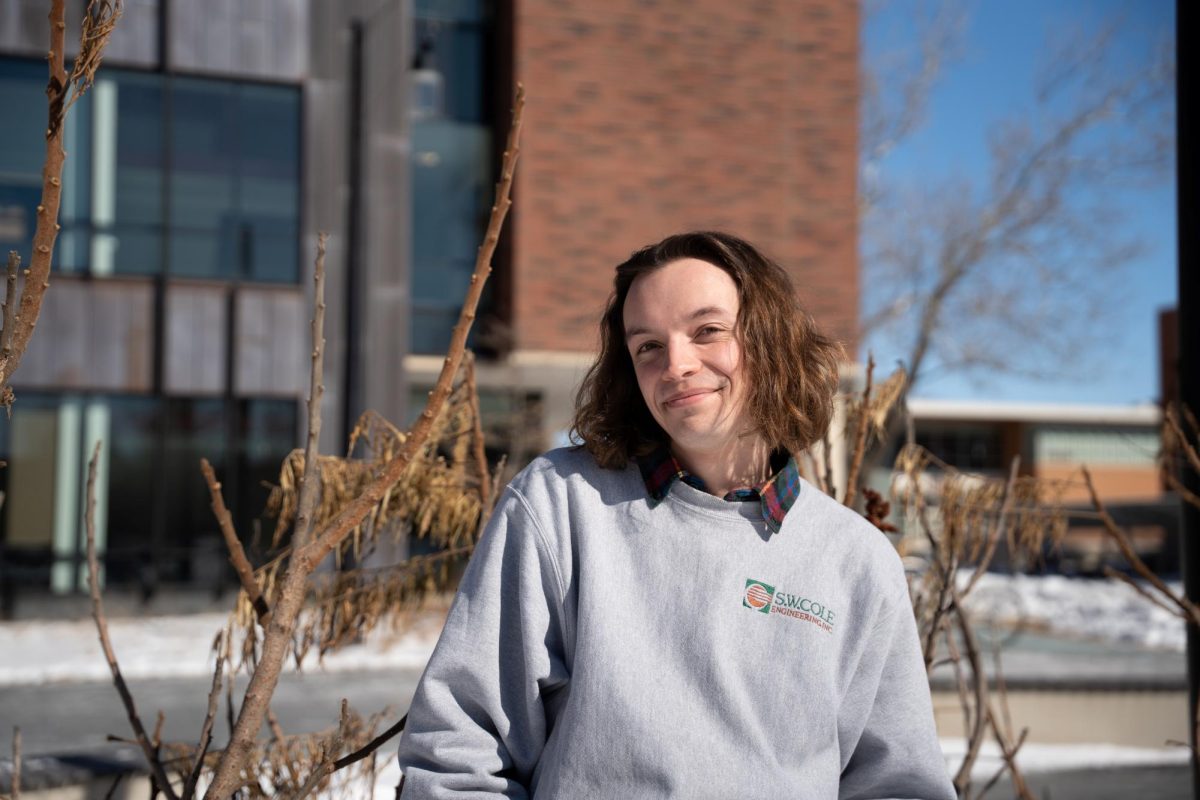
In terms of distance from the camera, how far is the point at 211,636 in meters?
12.3

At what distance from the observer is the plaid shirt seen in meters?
1.86

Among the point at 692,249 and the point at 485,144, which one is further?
the point at 485,144

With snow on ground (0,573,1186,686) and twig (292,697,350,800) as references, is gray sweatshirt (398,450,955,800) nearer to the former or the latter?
twig (292,697,350,800)

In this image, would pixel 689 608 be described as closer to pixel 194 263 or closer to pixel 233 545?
pixel 233 545

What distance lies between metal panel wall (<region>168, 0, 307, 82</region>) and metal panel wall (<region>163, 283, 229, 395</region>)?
2.75m

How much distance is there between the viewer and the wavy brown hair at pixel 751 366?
Answer: 6.19 ft

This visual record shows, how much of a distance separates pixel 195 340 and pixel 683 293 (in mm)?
13709

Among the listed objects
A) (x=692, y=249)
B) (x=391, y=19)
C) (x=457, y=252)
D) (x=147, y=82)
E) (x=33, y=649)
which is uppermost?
(x=391, y=19)

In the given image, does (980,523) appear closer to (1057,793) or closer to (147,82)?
(1057,793)

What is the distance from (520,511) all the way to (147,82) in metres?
14.4

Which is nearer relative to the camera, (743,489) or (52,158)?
(52,158)

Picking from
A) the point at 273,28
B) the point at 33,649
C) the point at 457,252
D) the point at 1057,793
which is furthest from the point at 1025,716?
the point at 457,252

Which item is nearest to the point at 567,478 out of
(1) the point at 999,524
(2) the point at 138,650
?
(1) the point at 999,524

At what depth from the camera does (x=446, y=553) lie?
2848 mm
